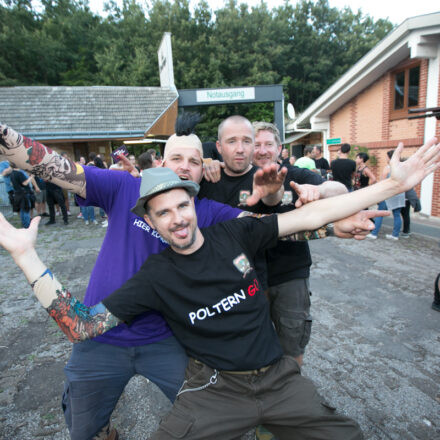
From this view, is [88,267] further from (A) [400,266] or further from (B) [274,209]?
(A) [400,266]

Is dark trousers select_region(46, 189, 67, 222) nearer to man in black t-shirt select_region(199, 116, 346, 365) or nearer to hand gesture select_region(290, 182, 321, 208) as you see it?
man in black t-shirt select_region(199, 116, 346, 365)

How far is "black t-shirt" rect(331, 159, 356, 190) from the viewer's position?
7.49 metres

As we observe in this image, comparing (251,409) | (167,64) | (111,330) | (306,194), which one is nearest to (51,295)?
(111,330)

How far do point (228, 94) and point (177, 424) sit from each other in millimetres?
16935

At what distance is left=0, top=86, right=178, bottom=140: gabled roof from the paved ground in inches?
441

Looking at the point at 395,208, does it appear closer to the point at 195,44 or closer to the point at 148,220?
the point at 148,220

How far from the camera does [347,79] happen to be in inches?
477

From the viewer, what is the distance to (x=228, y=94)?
16.6m

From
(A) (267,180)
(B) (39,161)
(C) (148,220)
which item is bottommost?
(C) (148,220)

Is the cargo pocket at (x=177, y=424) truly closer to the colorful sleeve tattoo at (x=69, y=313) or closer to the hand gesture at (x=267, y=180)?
the colorful sleeve tattoo at (x=69, y=313)

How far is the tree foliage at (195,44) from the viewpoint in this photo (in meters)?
30.5

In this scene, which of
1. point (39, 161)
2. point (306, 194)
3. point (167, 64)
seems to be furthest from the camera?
point (167, 64)

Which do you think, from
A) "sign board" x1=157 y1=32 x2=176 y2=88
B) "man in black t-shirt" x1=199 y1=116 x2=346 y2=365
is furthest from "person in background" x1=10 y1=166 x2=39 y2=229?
"sign board" x1=157 y1=32 x2=176 y2=88

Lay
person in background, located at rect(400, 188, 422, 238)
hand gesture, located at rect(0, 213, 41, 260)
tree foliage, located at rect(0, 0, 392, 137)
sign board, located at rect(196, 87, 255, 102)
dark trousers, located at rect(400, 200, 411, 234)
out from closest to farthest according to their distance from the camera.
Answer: hand gesture, located at rect(0, 213, 41, 260) → person in background, located at rect(400, 188, 422, 238) → dark trousers, located at rect(400, 200, 411, 234) → sign board, located at rect(196, 87, 255, 102) → tree foliage, located at rect(0, 0, 392, 137)
